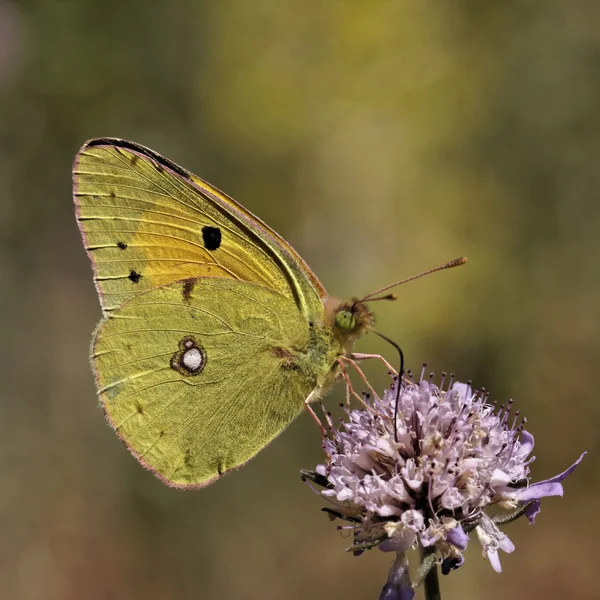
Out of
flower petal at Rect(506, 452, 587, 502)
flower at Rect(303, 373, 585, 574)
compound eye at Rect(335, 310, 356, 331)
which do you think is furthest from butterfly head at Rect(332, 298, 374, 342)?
flower petal at Rect(506, 452, 587, 502)

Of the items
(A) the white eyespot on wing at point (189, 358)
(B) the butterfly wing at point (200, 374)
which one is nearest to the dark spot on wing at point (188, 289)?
(B) the butterfly wing at point (200, 374)

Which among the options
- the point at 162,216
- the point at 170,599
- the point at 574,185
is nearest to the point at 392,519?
the point at 162,216

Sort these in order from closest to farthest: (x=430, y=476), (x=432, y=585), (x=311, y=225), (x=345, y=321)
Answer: (x=432, y=585) < (x=430, y=476) < (x=345, y=321) < (x=311, y=225)

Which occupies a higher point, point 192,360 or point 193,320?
point 193,320

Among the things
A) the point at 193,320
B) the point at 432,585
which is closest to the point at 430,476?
the point at 432,585

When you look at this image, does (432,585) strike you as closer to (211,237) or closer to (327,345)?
(327,345)

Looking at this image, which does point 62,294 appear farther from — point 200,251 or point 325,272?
point 200,251
